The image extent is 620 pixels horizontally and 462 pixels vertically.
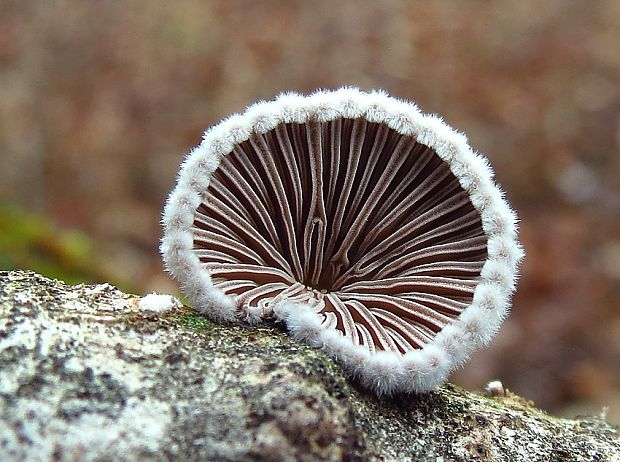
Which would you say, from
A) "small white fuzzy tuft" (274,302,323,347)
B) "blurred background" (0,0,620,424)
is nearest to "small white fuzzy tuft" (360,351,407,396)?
"small white fuzzy tuft" (274,302,323,347)

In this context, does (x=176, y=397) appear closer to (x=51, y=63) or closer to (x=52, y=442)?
(x=52, y=442)

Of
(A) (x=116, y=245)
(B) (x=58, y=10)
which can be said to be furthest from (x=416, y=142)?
(B) (x=58, y=10)

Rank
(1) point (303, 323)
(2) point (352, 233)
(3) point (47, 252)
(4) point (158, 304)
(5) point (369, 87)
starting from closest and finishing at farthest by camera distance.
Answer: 1. (1) point (303, 323)
2. (4) point (158, 304)
3. (2) point (352, 233)
4. (3) point (47, 252)
5. (5) point (369, 87)

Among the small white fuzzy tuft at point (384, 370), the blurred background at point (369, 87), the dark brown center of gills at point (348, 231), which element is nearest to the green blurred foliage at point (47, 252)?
the blurred background at point (369, 87)

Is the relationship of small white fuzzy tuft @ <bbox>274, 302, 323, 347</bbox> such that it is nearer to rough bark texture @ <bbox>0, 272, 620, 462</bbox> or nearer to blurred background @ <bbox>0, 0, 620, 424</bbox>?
rough bark texture @ <bbox>0, 272, 620, 462</bbox>

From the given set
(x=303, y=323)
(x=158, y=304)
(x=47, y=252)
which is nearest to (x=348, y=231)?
(x=303, y=323)

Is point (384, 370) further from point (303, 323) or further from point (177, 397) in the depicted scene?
point (177, 397)

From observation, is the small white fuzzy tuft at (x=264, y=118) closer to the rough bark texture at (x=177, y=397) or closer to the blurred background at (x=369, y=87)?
the rough bark texture at (x=177, y=397)
